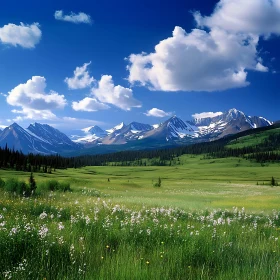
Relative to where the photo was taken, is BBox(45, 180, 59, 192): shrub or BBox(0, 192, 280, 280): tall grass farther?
BBox(45, 180, 59, 192): shrub

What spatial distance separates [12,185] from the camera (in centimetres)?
2741

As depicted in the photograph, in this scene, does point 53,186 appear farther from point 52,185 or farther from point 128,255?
point 128,255

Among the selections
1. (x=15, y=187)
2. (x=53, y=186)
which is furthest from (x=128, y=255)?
(x=53, y=186)

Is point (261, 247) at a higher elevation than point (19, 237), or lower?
lower

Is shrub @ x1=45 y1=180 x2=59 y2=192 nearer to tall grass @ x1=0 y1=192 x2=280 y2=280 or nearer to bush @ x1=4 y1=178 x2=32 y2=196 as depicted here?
bush @ x1=4 y1=178 x2=32 y2=196

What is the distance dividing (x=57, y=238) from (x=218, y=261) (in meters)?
4.03

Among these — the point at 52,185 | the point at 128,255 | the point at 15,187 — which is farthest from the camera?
the point at 52,185

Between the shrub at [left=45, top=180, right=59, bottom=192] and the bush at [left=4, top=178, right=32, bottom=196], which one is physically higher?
the bush at [left=4, top=178, right=32, bottom=196]

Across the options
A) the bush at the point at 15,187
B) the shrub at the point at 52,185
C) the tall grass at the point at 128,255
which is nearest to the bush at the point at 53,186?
the shrub at the point at 52,185

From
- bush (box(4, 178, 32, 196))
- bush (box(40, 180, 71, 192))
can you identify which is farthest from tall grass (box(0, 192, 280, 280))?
bush (box(40, 180, 71, 192))

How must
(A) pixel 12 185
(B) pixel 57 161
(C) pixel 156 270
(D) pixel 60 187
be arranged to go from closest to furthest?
(C) pixel 156 270 → (A) pixel 12 185 → (D) pixel 60 187 → (B) pixel 57 161

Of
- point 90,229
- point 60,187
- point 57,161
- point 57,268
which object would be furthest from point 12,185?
point 57,161

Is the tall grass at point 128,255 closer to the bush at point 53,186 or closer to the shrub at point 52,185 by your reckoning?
the bush at point 53,186

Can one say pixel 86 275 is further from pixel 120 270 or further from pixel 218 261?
pixel 218 261
